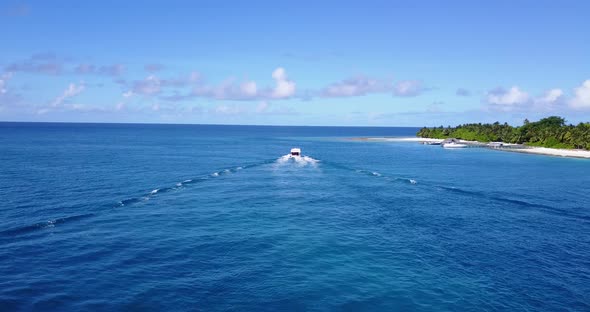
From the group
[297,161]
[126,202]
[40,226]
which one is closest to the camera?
[40,226]

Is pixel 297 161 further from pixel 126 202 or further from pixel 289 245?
pixel 289 245

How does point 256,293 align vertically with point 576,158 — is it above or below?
below

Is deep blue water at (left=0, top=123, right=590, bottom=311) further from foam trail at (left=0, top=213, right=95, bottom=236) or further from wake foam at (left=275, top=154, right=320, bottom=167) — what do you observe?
wake foam at (left=275, top=154, right=320, bottom=167)

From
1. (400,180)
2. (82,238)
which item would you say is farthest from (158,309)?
(400,180)

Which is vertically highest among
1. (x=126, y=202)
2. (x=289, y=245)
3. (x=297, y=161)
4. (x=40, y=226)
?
(x=297, y=161)

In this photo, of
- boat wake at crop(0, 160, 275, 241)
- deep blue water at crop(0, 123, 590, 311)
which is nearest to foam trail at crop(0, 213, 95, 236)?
boat wake at crop(0, 160, 275, 241)

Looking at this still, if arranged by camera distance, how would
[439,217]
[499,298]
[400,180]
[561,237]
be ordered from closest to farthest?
[499,298], [561,237], [439,217], [400,180]

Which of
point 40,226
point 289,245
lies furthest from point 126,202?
point 289,245

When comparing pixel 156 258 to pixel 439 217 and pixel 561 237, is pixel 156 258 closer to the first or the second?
pixel 439 217
